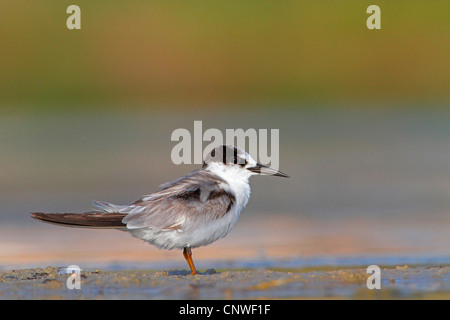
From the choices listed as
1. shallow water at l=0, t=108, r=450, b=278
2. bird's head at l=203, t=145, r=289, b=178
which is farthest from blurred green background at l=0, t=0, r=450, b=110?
bird's head at l=203, t=145, r=289, b=178

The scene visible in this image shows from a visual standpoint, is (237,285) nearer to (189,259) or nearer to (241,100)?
(189,259)

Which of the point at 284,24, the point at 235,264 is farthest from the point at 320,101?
the point at 235,264

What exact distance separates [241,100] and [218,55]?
1581 mm

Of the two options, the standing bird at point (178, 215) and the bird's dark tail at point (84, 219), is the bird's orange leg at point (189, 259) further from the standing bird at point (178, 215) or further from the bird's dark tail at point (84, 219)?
the bird's dark tail at point (84, 219)

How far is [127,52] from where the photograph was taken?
820 inches

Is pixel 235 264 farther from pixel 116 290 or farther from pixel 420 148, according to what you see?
pixel 420 148

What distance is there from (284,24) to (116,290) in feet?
51.0

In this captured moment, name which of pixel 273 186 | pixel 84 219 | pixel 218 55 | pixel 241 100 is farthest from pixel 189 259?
pixel 218 55

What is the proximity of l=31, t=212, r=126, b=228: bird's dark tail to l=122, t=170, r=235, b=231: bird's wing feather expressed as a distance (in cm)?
11

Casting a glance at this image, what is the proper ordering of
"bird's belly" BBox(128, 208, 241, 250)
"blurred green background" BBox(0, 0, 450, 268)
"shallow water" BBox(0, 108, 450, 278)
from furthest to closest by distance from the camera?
"blurred green background" BBox(0, 0, 450, 268) < "shallow water" BBox(0, 108, 450, 278) < "bird's belly" BBox(128, 208, 241, 250)

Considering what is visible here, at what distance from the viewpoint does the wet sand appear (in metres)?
6.95

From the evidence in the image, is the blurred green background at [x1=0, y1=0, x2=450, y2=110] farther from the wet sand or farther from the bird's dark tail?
the wet sand

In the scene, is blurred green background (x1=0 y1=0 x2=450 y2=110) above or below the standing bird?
above

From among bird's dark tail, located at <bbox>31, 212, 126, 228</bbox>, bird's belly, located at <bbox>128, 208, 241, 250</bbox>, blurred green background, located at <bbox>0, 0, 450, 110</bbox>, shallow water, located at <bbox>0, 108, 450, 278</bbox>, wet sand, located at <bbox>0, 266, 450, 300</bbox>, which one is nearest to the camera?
wet sand, located at <bbox>0, 266, 450, 300</bbox>
